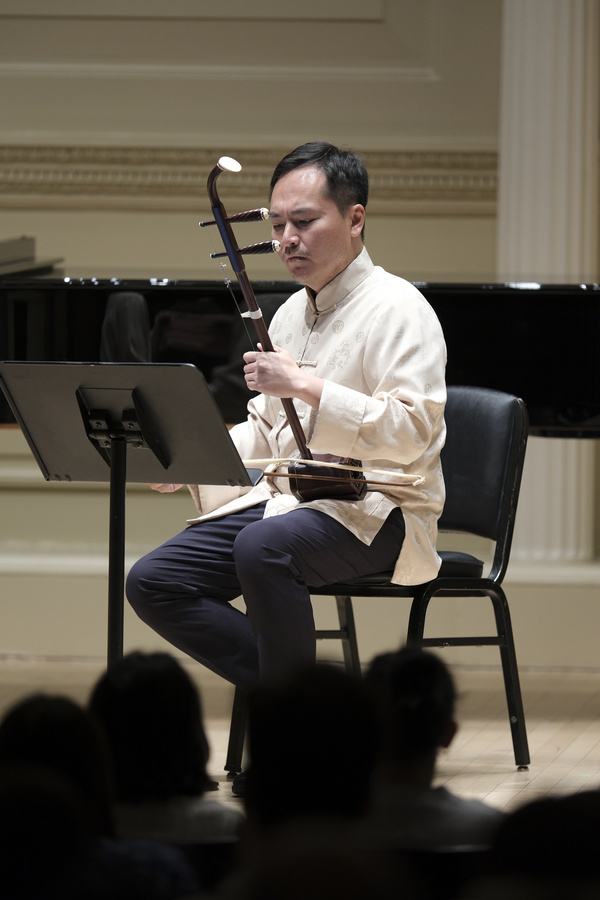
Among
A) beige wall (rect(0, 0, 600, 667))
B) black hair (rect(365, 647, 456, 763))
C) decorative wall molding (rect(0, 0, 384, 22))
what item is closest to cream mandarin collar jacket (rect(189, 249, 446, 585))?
black hair (rect(365, 647, 456, 763))

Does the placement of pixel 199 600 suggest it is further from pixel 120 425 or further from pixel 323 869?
pixel 323 869

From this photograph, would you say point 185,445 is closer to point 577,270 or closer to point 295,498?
point 295,498

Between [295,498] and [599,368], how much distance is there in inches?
33.3

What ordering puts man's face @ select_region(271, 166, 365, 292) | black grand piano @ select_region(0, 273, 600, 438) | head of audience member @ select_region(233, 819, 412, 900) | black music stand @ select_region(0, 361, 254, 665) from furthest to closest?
black grand piano @ select_region(0, 273, 600, 438), man's face @ select_region(271, 166, 365, 292), black music stand @ select_region(0, 361, 254, 665), head of audience member @ select_region(233, 819, 412, 900)

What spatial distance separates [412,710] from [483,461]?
1.88m

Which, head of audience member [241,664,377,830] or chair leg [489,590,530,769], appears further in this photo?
chair leg [489,590,530,769]

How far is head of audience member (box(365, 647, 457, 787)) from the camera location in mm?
423

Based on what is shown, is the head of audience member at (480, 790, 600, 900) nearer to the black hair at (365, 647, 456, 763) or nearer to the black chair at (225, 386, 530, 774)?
the black hair at (365, 647, 456, 763)

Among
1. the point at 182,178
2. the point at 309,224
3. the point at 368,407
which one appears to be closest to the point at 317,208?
the point at 309,224

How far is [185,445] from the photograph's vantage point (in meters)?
1.73

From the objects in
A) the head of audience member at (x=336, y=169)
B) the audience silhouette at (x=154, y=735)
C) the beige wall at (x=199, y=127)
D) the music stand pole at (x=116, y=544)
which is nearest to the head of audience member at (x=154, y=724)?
the audience silhouette at (x=154, y=735)

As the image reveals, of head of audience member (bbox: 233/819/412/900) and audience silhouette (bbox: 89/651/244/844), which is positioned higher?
audience silhouette (bbox: 89/651/244/844)

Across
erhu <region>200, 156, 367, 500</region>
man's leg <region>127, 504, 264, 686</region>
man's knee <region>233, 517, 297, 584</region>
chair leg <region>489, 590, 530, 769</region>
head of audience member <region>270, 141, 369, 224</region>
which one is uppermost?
head of audience member <region>270, 141, 369, 224</region>

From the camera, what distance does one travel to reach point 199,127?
12.9 ft
